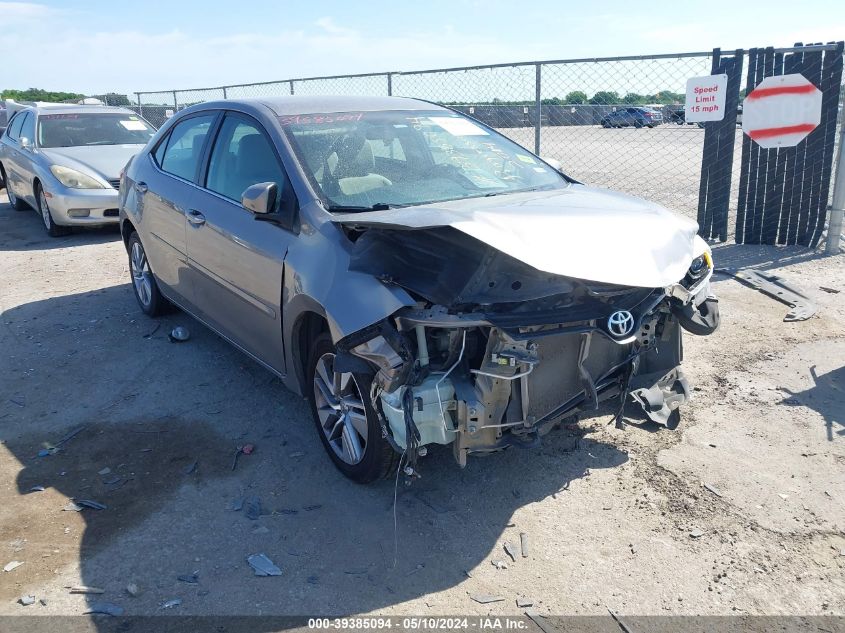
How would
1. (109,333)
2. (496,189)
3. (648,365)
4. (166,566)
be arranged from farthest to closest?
1. (109,333)
2. (496,189)
3. (648,365)
4. (166,566)

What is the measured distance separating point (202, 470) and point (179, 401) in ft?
3.34

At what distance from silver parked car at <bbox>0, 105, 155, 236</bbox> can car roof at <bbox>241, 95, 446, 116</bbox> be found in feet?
18.7

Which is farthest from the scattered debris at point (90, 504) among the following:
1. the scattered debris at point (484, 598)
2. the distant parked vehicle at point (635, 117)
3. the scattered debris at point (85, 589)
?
the distant parked vehicle at point (635, 117)

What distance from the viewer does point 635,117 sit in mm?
9375

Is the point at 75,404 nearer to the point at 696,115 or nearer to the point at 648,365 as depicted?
the point at 648,365

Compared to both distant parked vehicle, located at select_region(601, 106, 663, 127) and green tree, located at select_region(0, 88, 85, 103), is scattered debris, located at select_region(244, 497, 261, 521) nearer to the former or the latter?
distant parked vehicle, located at select_region(601, 106, 663, 127)

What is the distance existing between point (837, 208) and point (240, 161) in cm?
640

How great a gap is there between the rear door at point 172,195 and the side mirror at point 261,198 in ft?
4.14

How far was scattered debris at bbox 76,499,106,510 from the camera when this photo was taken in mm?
3715

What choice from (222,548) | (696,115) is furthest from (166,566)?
(696,115)

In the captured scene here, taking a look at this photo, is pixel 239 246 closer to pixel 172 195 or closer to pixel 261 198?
pixel 261 198

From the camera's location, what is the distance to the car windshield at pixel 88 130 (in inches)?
420

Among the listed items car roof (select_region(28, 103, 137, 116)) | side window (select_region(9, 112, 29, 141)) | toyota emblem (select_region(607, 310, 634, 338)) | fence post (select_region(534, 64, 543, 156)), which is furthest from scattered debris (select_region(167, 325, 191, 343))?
side window (select_region(9, 112, 29, 141))

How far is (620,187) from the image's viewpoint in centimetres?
1329
